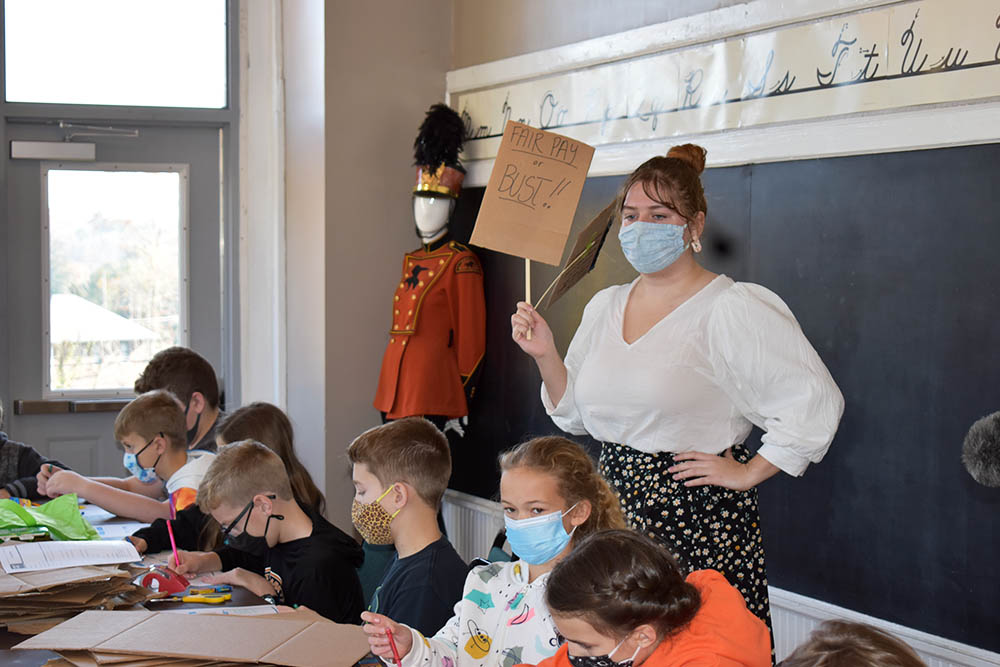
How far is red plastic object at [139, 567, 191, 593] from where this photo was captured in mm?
2191

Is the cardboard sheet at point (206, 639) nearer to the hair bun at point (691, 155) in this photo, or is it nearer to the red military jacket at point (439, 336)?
the hair bun at point (691, 155)

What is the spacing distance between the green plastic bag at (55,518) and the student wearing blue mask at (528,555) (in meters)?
1.02

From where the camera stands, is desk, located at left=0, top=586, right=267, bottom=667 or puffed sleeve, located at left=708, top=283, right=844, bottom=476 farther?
puffed sleeve, located at left=708, top=283, right=844, bottom=476

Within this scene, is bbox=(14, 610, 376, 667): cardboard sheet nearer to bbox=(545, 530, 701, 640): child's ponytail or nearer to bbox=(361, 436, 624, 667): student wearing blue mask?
bbox=(361, 436, 624, 667): student wearing blue mask

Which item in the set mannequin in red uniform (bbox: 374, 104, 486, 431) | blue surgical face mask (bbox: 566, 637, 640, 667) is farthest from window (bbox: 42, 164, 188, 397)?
blue surgical face mask (bbox: 566, 637, 640, 667)

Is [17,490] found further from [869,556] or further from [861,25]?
[861,25]

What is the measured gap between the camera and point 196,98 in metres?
5.14

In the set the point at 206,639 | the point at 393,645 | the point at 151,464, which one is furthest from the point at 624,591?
the point at 151,464

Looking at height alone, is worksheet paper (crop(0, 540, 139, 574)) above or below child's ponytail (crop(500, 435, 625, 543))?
below

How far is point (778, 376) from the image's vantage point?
212 centimetres

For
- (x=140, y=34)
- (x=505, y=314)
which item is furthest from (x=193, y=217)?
(x=505, y=314)

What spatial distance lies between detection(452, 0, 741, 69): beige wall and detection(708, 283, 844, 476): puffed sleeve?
4.72ft

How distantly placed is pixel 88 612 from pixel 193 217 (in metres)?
3.55

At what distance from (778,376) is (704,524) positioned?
331mm
